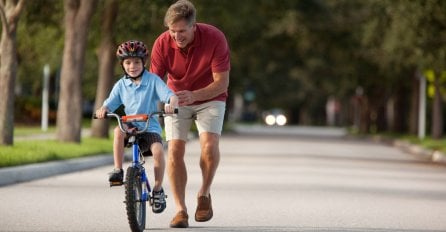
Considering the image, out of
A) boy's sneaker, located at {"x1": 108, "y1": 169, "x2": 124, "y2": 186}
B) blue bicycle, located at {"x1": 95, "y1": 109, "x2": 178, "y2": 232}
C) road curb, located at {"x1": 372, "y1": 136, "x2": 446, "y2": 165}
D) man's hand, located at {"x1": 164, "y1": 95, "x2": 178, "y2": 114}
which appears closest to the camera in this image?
man's hand, located at {"x1": 164, "y1": 95, "x2": 178, "y2": 114}

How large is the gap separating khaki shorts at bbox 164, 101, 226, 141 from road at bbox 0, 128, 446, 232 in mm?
939

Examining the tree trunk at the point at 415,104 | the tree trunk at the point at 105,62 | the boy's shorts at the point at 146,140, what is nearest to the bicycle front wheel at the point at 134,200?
the boy's shorts at the point at 146,140

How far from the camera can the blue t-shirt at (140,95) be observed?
420 inches

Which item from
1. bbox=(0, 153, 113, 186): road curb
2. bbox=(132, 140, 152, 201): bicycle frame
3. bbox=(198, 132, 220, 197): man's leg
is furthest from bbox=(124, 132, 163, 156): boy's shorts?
bbox=(0, 153, 113, 186): road curb

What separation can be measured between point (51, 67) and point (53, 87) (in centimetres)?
1621

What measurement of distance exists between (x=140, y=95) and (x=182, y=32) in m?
0.67

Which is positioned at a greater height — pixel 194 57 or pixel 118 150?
pixel 194 57

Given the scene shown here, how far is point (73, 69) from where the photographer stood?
27859mm

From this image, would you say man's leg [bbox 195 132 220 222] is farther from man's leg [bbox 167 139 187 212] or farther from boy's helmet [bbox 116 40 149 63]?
boy's helmet [bbox 116 40 149 63]

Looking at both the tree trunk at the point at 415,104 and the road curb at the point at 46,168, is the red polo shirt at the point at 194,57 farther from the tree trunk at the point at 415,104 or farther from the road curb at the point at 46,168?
the tree trunk at the point at 415,104

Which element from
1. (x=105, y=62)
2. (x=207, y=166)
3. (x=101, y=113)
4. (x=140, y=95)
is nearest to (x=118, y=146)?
(x=101, y=113)

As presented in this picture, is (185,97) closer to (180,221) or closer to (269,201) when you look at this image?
(180,221)

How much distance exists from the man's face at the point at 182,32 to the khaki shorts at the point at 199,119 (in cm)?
67

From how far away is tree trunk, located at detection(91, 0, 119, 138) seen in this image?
34.0m
